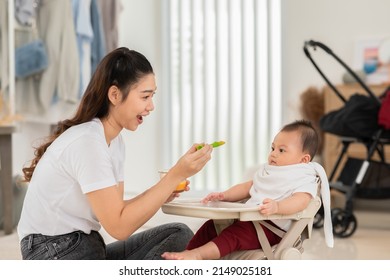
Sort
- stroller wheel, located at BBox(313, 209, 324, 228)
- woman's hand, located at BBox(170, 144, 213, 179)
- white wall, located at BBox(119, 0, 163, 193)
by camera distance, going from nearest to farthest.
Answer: woman's hand, located at BBox(170, 144, 213, 179), stroller wheel, located at BBox(313, 209, 324, 228), white wall, located at BBox(119, 0, 163, 193)

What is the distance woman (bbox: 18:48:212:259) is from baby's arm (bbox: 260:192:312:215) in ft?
0.52

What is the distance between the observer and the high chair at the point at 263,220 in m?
1.40

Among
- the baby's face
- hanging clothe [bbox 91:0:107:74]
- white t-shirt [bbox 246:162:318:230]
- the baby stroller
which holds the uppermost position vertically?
hanging clothe [bbox 91:0:107:74]

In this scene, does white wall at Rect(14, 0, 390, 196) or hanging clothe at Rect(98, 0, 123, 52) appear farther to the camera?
white wall at Rect(14, 0, 390, 196)

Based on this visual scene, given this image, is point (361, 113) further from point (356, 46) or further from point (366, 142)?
point (356, 46)

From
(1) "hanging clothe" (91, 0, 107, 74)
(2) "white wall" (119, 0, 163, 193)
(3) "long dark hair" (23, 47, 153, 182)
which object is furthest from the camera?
(2) "white wall" (119, 0, 163, 193)

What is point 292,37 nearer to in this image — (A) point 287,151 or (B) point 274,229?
(A) point 287,151

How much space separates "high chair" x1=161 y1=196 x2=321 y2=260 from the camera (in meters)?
1.40

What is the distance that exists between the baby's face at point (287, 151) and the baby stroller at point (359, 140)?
1.67 metres

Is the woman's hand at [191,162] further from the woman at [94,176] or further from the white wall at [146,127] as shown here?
the white wall at [146,127]

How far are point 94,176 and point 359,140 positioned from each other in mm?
2316

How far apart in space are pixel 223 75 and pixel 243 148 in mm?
582

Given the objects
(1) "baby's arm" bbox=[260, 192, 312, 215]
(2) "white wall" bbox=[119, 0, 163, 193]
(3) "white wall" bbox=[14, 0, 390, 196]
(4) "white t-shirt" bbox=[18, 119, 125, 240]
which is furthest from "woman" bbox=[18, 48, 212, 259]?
(2) "white wall" bbox=[119, 0, 163, 193]

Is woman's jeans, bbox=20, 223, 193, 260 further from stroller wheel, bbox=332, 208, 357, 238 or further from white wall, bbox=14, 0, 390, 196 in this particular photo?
white wall, bbox=14, 0, 390, 196
